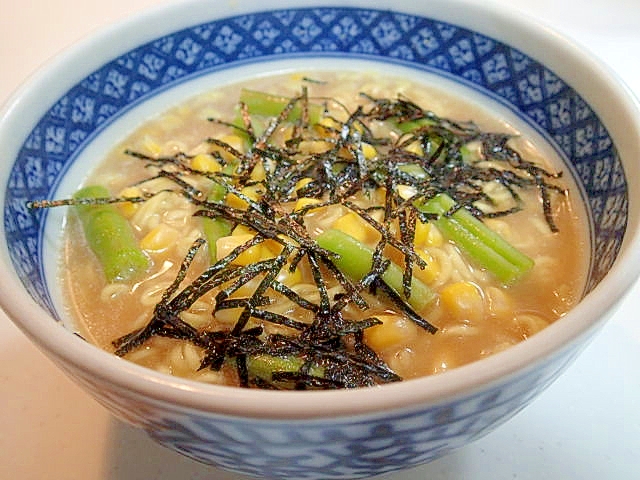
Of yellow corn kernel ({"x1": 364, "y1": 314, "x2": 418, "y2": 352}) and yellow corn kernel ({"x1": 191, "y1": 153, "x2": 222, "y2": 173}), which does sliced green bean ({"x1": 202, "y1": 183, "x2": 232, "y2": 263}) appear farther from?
yellow corn kernel ({"x1": 364, "y1": 314, "x2": 418, "y2": 352})

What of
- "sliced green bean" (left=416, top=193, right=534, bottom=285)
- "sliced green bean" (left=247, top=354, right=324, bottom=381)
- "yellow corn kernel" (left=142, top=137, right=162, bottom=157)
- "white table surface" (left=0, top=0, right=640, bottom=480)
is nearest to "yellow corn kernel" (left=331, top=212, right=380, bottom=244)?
"sliced green bean" (left=416, top=193, right=534, bottom=285)

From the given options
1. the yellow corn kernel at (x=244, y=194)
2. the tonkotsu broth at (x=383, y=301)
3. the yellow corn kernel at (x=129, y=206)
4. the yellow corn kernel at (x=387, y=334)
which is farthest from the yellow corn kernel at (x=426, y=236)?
the yellow corn kernel at (x=129, y=206)

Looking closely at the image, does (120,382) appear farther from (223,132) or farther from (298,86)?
(298,86)

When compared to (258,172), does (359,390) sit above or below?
below

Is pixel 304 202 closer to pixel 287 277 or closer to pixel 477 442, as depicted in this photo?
pixel 287 277

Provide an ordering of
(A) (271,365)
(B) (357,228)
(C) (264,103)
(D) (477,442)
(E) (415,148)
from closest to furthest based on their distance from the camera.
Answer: (A) (271,365)
(D) (477,442)
(B) (357,228)
(E) (415,148)
(C) (264,103)

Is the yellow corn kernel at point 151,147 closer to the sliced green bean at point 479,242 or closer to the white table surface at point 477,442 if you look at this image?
the white table surface at point 477,442

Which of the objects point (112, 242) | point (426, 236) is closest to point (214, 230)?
point (112, 242)
